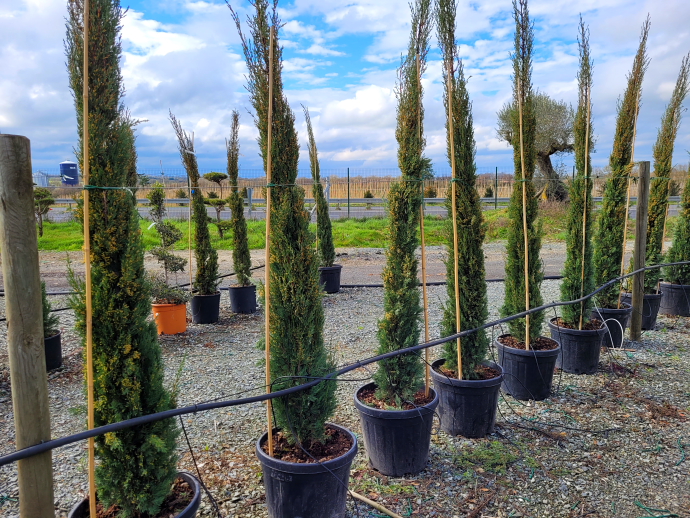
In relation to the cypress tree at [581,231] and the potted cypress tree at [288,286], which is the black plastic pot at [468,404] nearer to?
the potted cypress tree at [288,286]

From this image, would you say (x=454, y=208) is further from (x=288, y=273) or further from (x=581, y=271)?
(x=581, y=271)

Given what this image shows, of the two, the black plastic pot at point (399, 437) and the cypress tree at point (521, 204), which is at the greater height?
the cypress tree at point (521, 204)

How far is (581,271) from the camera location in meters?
5.85

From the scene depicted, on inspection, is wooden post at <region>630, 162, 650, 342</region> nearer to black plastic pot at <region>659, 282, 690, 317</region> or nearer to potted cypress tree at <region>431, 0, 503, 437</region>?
black plastic pot at <region>659, 282, 690, 317</region>

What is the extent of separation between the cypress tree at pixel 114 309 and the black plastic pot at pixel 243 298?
6.13 metres

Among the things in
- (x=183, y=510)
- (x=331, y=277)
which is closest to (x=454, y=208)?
(x=183, y=510)

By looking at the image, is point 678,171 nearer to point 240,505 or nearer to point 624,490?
point 624,490

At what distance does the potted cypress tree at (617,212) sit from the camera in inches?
261

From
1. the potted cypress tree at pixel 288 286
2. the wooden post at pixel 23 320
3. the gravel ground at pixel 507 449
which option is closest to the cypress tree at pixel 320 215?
the gravel ground at pixel 507 449

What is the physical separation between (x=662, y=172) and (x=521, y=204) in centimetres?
525

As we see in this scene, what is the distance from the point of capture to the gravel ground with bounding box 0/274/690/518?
327 cm

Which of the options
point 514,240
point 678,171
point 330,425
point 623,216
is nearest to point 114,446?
point 330,425

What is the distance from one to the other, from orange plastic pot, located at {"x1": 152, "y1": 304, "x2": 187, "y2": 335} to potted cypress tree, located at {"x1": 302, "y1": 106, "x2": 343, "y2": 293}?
344 cm

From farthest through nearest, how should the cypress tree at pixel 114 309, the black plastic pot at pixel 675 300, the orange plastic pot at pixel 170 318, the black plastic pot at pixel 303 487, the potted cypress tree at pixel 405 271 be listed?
the black plastic pot at pixel 675 300
the orange plastic pot at pixel 170 318
the potted cypress tree at pixel 405 271
the black plastic pot at pixel 303 487
the cypress tree at pixel 114 309
